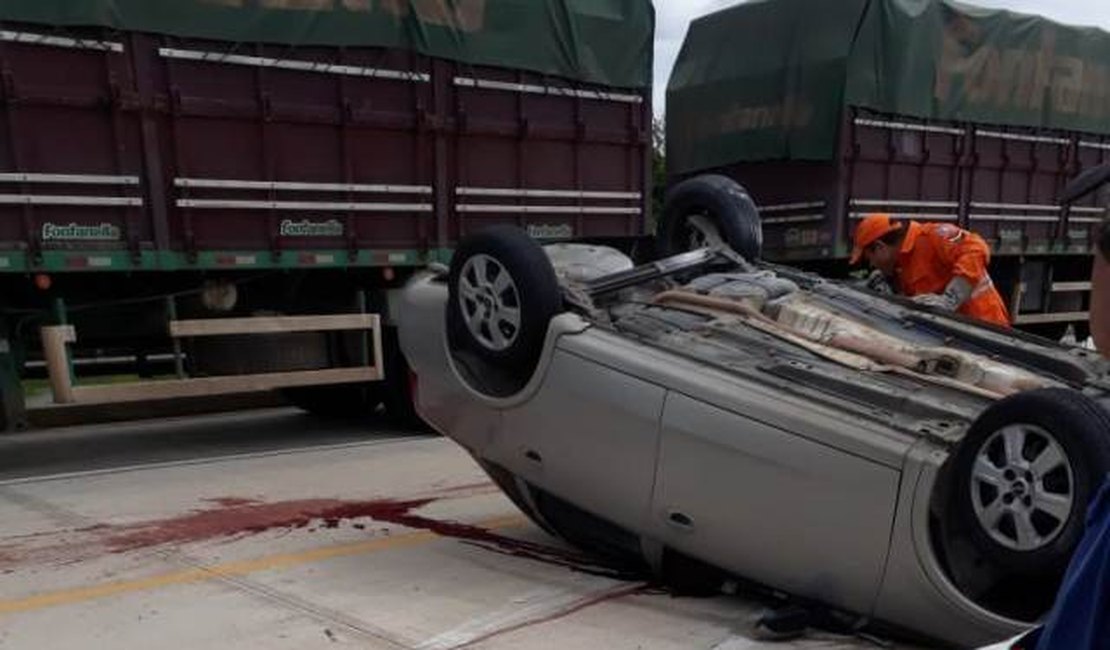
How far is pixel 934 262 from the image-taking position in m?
5.93

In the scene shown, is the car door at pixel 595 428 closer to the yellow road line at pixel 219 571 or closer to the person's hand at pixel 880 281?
the yellow road line at pixel 219 571

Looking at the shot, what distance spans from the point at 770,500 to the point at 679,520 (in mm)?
416

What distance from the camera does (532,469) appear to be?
4.32 m

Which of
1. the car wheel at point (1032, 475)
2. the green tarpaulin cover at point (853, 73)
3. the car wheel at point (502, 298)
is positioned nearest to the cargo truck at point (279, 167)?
the green tarpaulin cover at point (853, 73)

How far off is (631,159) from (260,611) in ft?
21.5

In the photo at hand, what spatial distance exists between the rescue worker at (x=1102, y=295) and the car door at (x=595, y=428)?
236 cm

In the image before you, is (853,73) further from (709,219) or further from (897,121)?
(709,219)

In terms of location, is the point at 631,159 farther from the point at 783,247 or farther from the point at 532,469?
the point at 532,469

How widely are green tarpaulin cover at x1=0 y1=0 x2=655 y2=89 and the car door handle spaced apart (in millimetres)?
5322

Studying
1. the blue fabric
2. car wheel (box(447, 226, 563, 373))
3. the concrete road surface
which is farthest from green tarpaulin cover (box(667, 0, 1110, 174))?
the blue fabric

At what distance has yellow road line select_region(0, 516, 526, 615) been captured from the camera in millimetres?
4324

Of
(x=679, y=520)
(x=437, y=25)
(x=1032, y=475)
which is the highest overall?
(x=437, y=25)

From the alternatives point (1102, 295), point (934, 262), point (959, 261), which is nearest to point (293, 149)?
point (934, 262)

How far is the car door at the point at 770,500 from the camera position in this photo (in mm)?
3373
